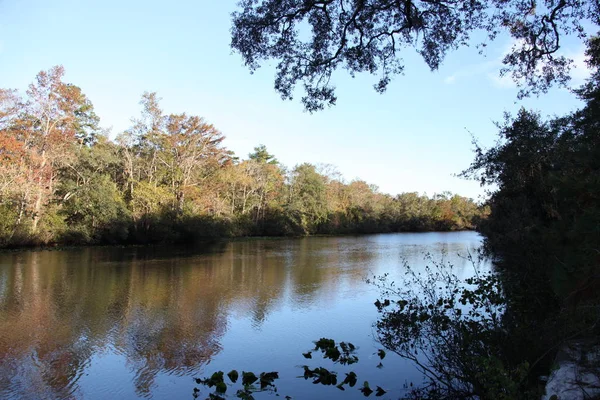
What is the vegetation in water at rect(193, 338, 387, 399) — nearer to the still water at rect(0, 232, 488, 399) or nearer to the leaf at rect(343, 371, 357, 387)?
the leaf at rect(343, 371, 357, 387)

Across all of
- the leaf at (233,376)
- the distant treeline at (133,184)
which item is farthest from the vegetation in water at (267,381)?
the distant treeline at (133,184)

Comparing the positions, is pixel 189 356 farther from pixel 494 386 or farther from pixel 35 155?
pixel 35 155

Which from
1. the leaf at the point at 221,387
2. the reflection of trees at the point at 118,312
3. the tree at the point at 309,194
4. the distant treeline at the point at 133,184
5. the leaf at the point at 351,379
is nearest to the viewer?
Answer: the leaf at the point at 221,387

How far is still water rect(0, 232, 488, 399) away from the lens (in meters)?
5.78

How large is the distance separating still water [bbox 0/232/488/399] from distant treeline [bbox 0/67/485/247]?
243 inches

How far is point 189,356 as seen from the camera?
6.86 m

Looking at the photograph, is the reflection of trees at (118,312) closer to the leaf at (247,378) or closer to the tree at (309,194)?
the leaf at (247,378)

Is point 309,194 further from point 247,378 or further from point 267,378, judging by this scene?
point 247,378

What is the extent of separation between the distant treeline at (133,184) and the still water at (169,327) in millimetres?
6167

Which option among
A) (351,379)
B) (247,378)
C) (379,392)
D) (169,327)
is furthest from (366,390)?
(169,327)

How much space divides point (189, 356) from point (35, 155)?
2239 centimetres

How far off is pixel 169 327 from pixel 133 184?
83.5 feet

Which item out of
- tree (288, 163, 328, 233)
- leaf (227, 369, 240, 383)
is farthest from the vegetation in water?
tree (288, 163, 328, 233)

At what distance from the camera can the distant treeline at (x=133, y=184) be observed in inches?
926
